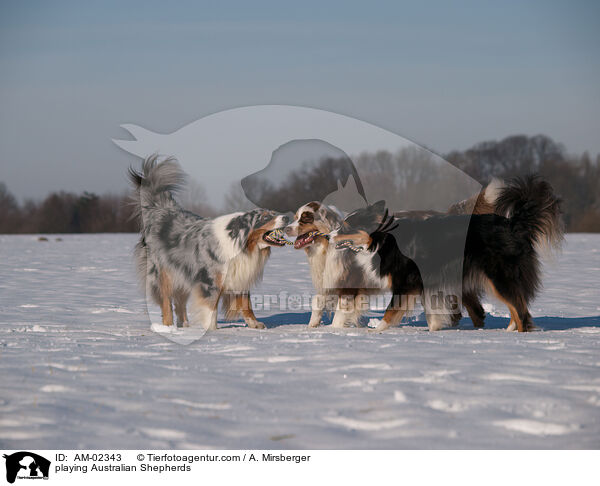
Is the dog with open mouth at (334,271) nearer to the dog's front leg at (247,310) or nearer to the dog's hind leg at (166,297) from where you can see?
the dog's front leg at (247,310)

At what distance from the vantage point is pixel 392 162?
664cm

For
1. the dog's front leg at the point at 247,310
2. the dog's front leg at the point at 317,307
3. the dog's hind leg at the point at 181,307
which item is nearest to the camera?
the dog's front leg at the point at 247,310

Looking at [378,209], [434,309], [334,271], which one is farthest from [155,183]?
[434,309]

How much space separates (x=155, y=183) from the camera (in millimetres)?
7477

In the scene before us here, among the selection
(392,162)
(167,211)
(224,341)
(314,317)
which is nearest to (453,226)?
(392,162)

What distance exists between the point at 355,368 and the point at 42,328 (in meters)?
3.74

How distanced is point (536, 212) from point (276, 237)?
108 inches

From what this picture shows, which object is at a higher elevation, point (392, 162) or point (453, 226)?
point (392, 162)

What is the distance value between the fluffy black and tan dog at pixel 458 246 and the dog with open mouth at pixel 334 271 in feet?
0.53

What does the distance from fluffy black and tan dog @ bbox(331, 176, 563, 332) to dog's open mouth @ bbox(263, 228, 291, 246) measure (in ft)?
1.76

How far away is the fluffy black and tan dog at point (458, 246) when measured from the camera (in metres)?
6.39
